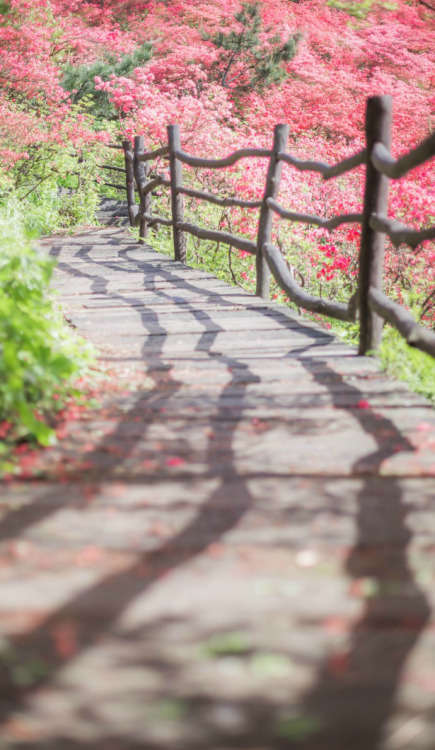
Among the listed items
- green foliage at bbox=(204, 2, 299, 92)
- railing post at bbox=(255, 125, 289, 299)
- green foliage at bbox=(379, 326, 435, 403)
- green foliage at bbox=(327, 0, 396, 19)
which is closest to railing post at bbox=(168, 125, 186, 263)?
railing post at bbox=(255, 125, 289, 299)

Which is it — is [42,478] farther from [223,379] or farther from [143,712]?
[223,379]

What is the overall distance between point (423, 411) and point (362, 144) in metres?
10.3

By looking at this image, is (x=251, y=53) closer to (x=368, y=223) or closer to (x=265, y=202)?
(x=265, y=202)

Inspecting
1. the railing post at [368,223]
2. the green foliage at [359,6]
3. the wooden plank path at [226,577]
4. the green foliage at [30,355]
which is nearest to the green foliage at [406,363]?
the railing post at [368,223]

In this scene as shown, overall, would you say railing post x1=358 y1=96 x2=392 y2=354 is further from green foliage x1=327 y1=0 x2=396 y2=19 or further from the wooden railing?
green foliage x1=327 y1=0 x2=396 y2=19

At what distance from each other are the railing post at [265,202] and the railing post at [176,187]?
5.81ft

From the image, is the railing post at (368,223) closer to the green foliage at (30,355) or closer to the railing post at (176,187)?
the green foliage at (30,355)

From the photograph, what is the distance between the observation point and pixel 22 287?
2.76 metres

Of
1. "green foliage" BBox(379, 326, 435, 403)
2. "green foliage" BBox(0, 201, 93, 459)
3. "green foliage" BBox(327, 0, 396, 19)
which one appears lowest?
"green foliage" BBox(379, 326, 435, 403)

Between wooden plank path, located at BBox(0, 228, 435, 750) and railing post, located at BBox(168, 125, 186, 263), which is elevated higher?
railing post, located at BBox(168, 125, 186, 263)

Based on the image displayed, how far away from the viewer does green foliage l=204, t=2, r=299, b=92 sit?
1398cm

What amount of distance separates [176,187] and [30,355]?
4.74 metres

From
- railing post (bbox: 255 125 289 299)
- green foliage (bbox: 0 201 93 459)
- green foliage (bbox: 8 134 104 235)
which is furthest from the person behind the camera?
green foliage (bbox: 8 134 104 235)

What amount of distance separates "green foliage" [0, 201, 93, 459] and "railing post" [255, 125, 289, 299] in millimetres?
2413
